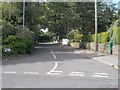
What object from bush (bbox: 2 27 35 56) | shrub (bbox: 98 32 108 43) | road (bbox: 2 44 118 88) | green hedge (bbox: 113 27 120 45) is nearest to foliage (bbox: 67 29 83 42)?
shrub (bbox: 98 32 108 43)

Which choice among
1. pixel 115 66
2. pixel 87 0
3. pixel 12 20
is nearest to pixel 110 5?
pixel 87 0

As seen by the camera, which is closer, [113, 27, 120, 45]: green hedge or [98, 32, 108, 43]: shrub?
[113, 27, 120, 45]: green hedge

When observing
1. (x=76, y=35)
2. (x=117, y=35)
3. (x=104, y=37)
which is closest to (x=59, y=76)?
(x=117, y=35)

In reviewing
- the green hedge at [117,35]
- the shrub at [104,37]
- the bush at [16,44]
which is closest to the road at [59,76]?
the green hedge at [117,35]

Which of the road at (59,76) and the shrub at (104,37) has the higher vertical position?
the shrub at (104,37)

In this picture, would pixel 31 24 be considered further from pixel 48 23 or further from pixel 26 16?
pixel 48 23

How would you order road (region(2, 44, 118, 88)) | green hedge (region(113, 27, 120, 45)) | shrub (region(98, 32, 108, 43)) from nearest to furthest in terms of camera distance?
road (region(2, 44, 118, 88))
green hedge (region(113, 27, 120, 45))
shrub (region(98, 32, 108, 43))

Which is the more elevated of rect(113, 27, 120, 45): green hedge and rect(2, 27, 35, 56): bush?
rect(113, 27, 120, 45): green hedge

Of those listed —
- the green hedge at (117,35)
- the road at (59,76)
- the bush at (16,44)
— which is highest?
the green hedge at (117,35)

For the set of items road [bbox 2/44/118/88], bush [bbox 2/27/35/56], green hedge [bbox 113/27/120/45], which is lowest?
road [bbox 2/44/118/88]

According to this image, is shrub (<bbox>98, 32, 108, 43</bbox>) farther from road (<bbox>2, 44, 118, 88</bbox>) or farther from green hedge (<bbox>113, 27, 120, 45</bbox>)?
road (<bbox>2, 44, 118, 88</bbox>)

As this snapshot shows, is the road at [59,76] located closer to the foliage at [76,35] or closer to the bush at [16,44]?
the bush at [16,44]

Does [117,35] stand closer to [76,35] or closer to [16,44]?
[16,44]

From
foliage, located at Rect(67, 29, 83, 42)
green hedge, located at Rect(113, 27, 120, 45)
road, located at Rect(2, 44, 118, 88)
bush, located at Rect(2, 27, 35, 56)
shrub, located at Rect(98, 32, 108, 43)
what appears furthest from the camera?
foliage, located at Rect(67, 29, 83, 42)
